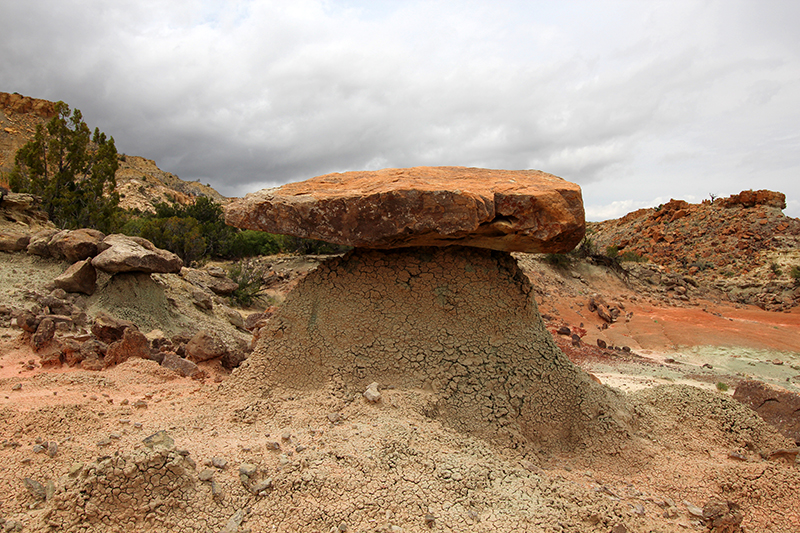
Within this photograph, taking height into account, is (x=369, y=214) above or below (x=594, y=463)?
above

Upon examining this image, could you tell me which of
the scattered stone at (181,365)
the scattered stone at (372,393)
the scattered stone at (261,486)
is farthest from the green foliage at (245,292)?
the scattered stone at (261,486)

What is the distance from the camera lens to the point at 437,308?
12.2 feet

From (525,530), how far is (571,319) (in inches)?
465

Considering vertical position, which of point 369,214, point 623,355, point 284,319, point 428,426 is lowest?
point 623,355

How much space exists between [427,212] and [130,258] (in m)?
5.52

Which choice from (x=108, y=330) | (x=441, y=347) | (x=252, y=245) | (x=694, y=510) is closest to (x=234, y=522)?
(x=441, y=347)

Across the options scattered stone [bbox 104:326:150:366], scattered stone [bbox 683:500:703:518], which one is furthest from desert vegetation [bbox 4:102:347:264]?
scattered stone [bbox 683:500:703:518]

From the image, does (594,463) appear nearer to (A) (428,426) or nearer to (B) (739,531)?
(B) (739,531)

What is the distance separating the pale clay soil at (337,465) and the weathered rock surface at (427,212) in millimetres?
1286

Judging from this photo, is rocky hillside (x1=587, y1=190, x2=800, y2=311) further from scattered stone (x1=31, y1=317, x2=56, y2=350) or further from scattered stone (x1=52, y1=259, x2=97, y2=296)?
scattered stone (x1=31, y1=317, x2=56, y2=350)

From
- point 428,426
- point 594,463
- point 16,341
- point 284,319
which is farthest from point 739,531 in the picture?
point 16,341

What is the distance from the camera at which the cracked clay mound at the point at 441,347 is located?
3496 mm

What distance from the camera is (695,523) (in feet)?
8.80

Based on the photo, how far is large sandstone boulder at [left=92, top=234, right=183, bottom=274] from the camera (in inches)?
259
